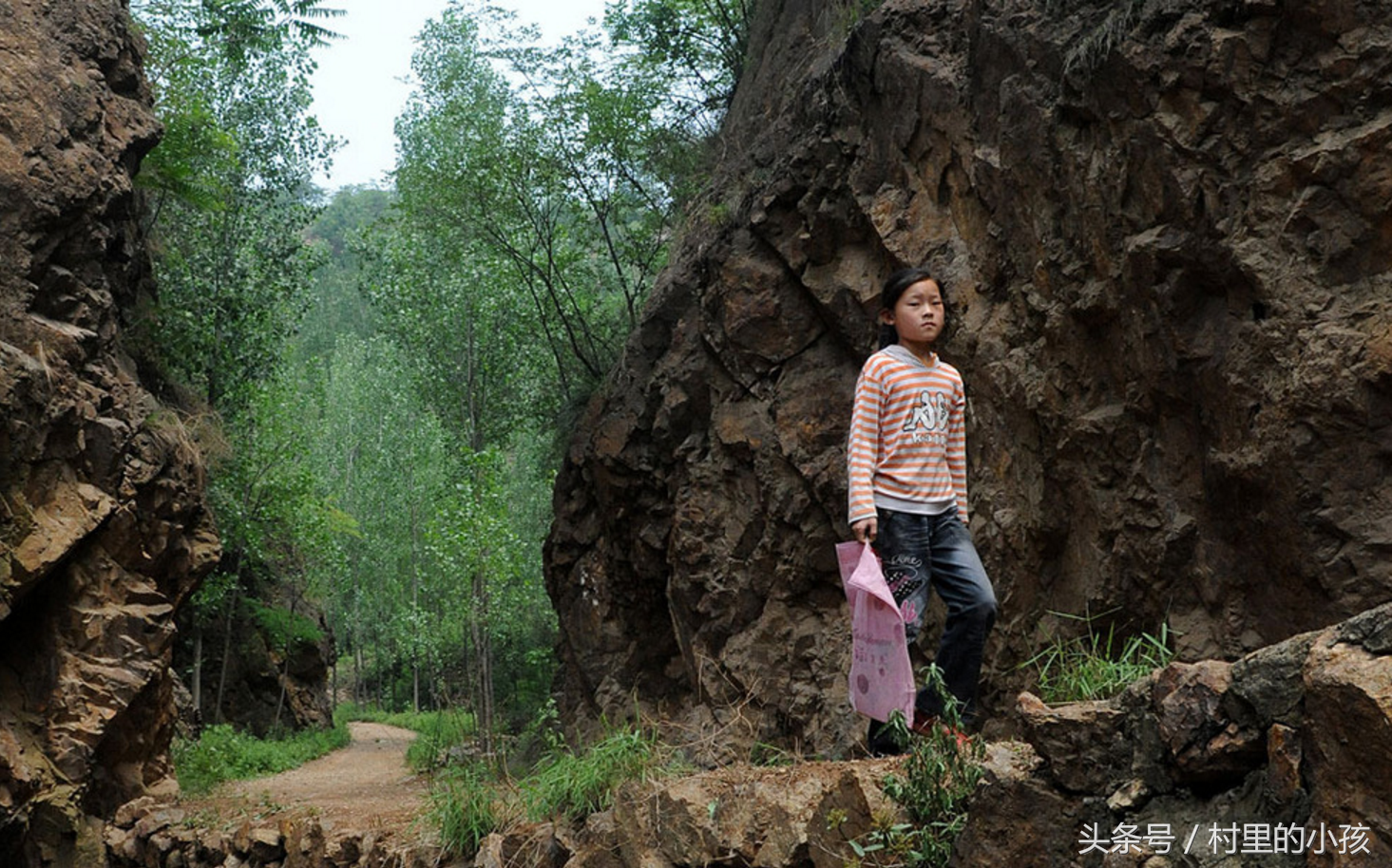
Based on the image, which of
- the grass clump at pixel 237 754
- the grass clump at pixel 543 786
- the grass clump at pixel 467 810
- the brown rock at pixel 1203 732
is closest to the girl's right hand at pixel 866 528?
the grass clump at pixel 543 786

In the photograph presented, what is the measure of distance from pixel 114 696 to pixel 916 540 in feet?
23.9

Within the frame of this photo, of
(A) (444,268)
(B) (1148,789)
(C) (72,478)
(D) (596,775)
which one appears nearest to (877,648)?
(B) (1148,789)

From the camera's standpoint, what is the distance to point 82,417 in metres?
9.45

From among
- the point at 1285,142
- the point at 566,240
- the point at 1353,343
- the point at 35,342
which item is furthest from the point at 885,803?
the point at 566,240

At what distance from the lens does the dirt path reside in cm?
760

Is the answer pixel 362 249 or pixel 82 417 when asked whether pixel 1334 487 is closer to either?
pixel 82 417

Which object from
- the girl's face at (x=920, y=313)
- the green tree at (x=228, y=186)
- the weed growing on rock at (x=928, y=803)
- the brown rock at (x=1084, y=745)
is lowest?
the weed growing on rock at (x=928, y=803)

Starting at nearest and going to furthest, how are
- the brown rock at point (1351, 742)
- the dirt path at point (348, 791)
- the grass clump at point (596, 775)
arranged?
the brown rock at point (1351, 742), the grass clump at point (596, 775), the dirt path at point (348, 791)

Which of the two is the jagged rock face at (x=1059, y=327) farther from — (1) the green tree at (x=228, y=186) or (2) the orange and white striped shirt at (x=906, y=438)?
(1) the green tree at (x=228, y=186)

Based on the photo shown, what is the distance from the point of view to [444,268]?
25.3 m

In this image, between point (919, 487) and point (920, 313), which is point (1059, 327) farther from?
point (919, 487)

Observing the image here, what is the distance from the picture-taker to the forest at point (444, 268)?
1581 cm

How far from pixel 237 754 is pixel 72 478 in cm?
816

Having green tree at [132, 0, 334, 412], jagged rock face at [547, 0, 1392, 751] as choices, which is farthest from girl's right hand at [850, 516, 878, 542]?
green tree at [132, 0, 334, 412]
